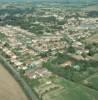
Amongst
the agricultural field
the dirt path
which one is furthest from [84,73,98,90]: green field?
the dirt path

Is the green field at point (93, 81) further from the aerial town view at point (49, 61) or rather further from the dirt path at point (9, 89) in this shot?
the dirt path at point (9, 89)

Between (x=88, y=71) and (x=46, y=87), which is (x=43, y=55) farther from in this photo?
(x=46, y=87)

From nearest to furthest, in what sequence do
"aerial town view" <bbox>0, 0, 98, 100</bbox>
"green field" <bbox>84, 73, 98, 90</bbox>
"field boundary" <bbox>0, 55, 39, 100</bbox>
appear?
"field boundary" <bbox>0, 55, 39, 100</bbox> < "aerial town view" <bbox>0, 0, 98, 100</bbox> < "green field" <bbox>84, 73, 98, 90</bbox>

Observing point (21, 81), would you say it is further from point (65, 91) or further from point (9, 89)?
point (65, 91)

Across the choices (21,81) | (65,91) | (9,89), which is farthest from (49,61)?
(65,91)

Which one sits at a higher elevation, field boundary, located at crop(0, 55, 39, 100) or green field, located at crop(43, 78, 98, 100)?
green field, located at crop(43, 78, 98, 100)

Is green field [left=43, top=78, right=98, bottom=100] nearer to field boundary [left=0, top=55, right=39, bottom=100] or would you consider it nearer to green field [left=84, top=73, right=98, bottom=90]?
green field [left=84, top=73, right=98, bottom=90]

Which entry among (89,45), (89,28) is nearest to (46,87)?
(89,45)

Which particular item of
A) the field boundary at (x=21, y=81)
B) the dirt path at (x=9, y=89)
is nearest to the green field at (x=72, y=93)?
Answer: the field boundary at (x=21, y=81)
